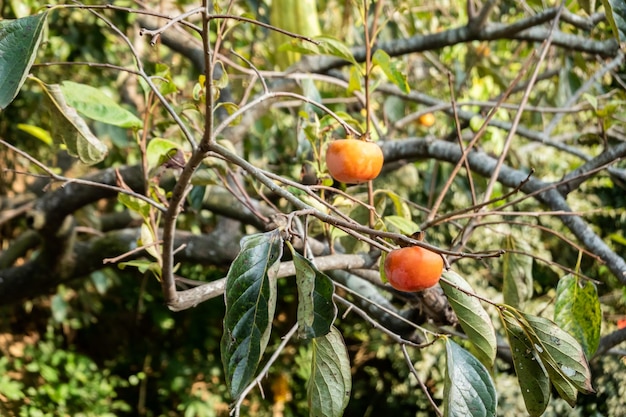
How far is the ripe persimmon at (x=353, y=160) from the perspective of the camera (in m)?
0.76

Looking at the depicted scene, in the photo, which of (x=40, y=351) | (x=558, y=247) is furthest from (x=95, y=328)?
(x=558, y=247)

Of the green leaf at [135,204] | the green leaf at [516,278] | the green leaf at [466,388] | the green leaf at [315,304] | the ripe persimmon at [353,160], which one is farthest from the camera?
the green leaf at [516,278]

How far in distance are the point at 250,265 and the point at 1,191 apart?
2343 mm

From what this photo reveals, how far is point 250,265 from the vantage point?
1.87ft

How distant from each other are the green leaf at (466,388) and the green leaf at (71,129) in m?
0.53

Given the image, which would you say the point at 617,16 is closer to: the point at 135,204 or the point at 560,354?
the point at 560,354

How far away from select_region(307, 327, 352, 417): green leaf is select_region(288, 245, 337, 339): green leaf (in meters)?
0.15

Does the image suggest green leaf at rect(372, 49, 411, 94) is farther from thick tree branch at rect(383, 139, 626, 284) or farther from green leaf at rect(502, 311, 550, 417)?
green leaf at rect(502, 311, 550, 417)

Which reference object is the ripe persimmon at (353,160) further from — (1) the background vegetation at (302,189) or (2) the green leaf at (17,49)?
(2) the green leaf at (17,49)

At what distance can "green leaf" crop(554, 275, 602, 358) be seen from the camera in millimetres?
886

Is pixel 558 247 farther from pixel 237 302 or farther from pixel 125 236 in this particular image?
pixel 237 302

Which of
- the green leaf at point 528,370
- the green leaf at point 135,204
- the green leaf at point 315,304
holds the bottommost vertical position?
the green leaf at point 528,370

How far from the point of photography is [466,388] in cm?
68

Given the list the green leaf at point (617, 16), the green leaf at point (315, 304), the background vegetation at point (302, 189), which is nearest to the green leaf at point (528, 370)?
the background vegetation at point (302, 189)
